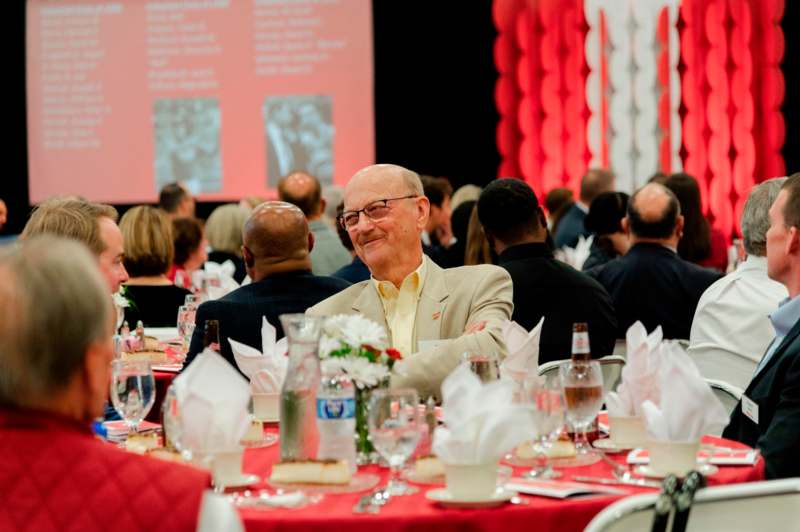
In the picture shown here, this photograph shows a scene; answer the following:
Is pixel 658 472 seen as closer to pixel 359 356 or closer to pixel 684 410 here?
pixel 684 410

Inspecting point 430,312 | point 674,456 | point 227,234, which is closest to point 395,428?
point 674,456

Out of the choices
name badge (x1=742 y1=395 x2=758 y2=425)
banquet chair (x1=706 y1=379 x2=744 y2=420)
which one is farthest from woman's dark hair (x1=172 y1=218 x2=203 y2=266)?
name badge (x1=742 y1=395 x2=758 y2=425)

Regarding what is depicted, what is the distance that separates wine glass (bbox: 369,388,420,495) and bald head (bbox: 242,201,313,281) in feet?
5.98

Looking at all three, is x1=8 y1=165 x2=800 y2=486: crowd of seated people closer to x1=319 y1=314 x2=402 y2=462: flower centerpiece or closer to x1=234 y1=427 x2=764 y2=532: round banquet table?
x1=319 y1=314 x2=402 y2=462: flower centerpiece

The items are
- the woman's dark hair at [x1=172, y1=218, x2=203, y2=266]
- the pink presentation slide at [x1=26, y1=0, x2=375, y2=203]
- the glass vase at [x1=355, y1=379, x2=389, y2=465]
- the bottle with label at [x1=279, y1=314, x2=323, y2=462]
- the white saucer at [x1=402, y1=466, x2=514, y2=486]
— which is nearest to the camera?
the white saucer at [x1=402, y1=466, x2=514, y2=486]

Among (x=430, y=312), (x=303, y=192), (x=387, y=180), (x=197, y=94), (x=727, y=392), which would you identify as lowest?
(x=727, y=392)

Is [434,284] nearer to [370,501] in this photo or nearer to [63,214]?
[63,214]

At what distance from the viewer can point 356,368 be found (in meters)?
2.59

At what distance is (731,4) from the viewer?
9.98m

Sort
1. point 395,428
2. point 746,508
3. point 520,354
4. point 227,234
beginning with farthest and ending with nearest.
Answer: point 227,234 < point 520,354 < point 395,428 < point 746,508

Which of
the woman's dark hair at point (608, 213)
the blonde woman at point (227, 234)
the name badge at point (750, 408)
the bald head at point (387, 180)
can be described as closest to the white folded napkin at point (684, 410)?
the name badge at point (750, 408)

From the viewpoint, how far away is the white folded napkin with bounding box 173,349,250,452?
2.36m

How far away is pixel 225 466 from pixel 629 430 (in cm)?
93

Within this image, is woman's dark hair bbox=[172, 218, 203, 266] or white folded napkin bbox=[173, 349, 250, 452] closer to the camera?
white folded napkin bbox=[173, 349, 250, 452]
